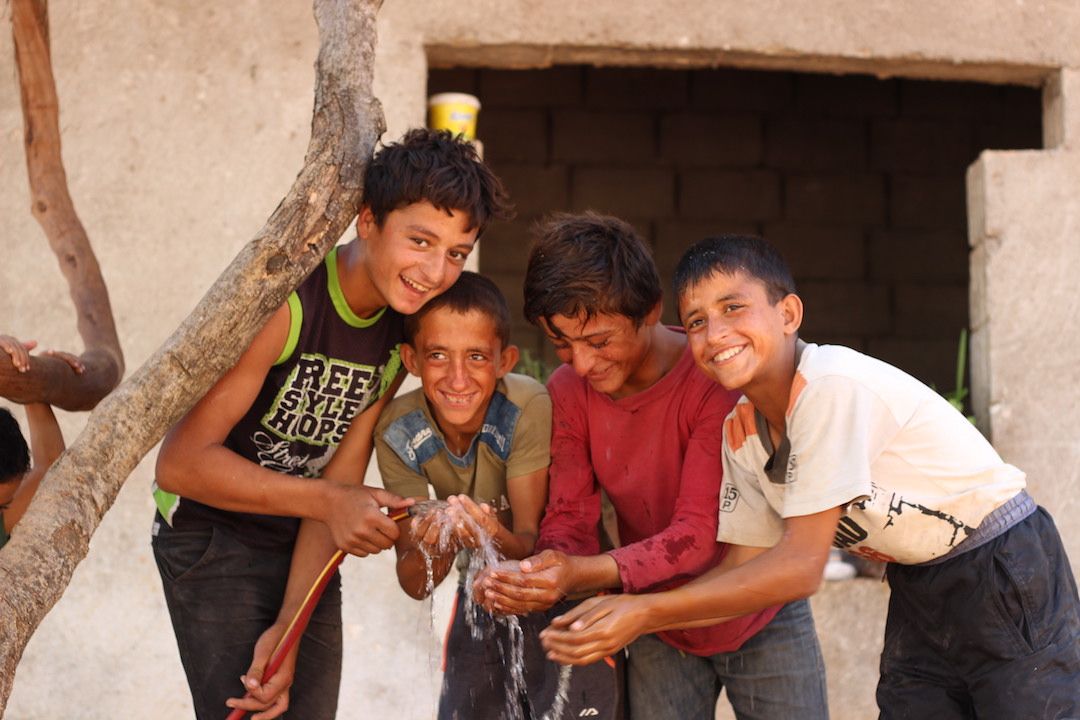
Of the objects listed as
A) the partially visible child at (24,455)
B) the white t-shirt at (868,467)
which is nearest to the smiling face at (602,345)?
the white t-shirt at (868,467)

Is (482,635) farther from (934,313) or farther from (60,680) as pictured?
(934,313)

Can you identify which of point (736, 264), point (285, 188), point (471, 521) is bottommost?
point (471, 521)

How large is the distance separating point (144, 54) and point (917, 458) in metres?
Answer: 2.75

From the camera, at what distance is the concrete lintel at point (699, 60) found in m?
4.20

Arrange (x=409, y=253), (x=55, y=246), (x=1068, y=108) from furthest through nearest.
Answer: (x=1068, y=108)
(x=55, y=246)
(x=409, y=253)

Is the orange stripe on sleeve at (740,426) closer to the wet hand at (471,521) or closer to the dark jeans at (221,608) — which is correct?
the wet hand at (471,521)

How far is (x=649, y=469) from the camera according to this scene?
8.78 feet

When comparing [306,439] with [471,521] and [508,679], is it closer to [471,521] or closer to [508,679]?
[471,521]

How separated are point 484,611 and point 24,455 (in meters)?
1.14

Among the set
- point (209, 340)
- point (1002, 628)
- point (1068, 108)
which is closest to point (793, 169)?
point (1068, 108)

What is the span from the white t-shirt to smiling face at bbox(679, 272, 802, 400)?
66 mm

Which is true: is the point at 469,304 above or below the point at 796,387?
above

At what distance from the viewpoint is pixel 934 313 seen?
7043 mm

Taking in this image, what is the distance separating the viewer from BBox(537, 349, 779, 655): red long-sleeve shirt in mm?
2605
